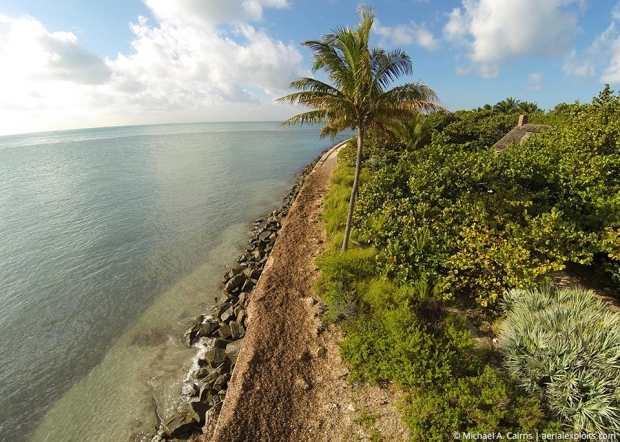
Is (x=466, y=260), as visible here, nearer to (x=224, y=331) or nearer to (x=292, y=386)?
(x=292, y=386)

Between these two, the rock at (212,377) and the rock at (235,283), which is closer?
the rock at (212,377)

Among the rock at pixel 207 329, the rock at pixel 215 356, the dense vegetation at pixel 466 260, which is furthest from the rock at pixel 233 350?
the dense vegetation at pixel 466 260

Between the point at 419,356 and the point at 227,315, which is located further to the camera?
the point at 227,315

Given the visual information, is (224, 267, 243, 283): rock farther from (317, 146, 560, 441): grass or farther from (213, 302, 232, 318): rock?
(317, 146, 560, 441): grass

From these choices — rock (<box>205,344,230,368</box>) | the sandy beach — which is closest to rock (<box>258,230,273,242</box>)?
the sandy beach

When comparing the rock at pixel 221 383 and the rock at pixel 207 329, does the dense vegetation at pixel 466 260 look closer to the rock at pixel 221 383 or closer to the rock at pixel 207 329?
the rock at pixel 221 383

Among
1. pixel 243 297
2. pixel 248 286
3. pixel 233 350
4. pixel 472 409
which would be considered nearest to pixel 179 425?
pixel 233 350

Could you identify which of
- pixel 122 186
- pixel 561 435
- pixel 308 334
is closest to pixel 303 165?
pixel 122 186

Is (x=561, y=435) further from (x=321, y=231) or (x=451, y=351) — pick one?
(x=321, y=231)
